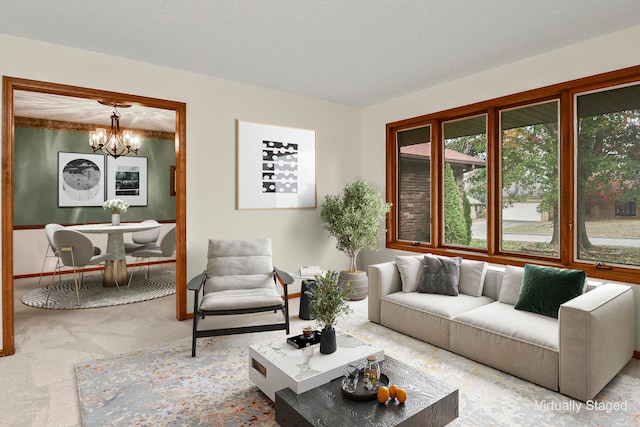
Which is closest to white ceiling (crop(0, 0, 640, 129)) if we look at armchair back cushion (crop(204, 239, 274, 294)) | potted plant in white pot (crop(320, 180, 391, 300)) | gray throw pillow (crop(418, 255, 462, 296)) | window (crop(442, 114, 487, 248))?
window (crop(442, 114, 487, 248))

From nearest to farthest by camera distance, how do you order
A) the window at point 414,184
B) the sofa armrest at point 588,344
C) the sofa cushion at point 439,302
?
the sofa armrest at point 588,344 → the sofa cushion at point 439,302 → the window at point 414,184

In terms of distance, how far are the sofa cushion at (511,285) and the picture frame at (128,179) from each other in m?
6.69

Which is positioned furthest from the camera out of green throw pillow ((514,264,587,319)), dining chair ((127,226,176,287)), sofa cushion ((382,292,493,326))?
dining chair ((127,226,176,287))

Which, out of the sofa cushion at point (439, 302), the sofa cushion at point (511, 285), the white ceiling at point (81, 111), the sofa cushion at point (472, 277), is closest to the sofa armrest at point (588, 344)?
the sofa cushion at point (511, 285)

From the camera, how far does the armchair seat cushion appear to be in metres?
3.22

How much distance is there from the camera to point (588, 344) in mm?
2361

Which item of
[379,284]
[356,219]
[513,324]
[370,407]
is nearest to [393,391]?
[370,407]

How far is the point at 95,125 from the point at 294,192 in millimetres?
4435

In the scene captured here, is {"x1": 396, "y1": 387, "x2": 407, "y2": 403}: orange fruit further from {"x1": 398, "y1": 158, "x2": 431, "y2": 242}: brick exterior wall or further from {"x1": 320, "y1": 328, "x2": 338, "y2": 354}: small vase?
{"x1": 398, "y1": 158, "x2": 431, "y2": 242}: brick exterior wall

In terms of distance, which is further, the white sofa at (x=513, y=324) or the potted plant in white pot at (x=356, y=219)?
the potted plant in white pot at (x=356, y=219)

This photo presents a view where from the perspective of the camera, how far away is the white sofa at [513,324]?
2424 millimetres

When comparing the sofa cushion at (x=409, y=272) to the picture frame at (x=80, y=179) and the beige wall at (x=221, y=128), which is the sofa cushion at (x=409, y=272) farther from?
the picture frame at (x=80, y=179)

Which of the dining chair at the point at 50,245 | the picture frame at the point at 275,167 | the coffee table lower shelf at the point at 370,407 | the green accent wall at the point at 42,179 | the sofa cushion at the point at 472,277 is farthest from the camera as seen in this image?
the green accent wall at the point at 42,179

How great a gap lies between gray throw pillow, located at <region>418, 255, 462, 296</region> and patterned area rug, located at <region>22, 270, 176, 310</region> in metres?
3.51
